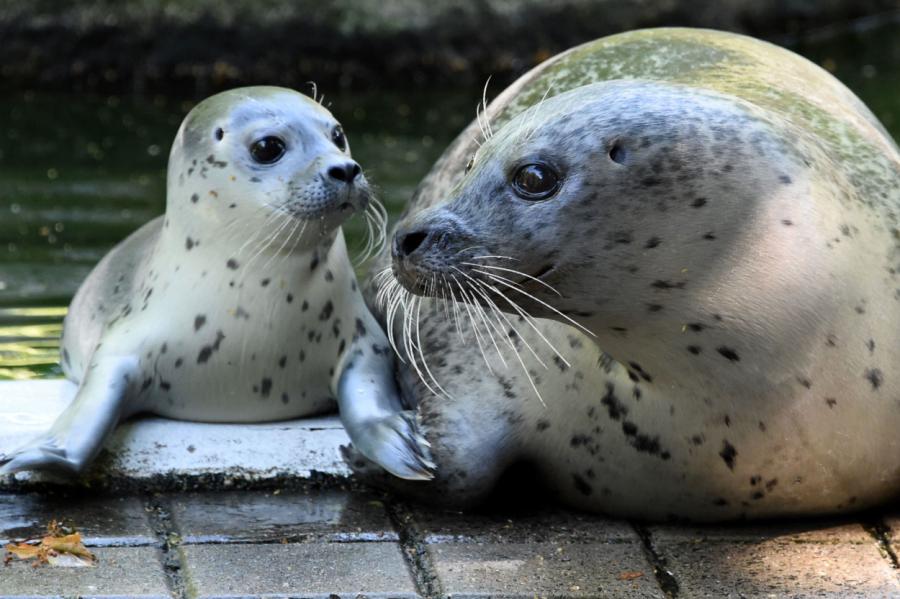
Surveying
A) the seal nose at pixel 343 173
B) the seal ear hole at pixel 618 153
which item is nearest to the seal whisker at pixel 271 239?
the seal nose at pixel 343 173

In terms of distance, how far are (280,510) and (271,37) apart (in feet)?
21.2

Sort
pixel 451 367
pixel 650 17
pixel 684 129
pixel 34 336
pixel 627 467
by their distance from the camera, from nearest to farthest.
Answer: pixel 684 129, pixel 627 467, pixel 451 367, pixel 34 336, pixel 650 17

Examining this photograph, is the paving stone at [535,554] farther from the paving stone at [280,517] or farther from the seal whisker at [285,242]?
the seal whisker at [285,242]

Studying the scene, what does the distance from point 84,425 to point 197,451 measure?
0.30 meters

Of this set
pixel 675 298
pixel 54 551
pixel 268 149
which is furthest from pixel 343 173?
pixel 54 551

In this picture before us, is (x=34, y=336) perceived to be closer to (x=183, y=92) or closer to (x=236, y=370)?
(x=236, y=370)

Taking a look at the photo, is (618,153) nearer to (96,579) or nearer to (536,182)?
A: (536,182)

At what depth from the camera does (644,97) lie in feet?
11.5

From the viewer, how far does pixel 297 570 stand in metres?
3.62

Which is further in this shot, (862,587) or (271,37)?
(271,37)

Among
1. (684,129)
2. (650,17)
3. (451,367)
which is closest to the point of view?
(684,129)

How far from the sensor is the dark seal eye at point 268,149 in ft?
14.0

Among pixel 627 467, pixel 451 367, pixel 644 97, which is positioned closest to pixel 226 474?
pixel 451 367

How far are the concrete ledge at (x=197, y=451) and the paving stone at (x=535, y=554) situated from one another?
36 centimetres
